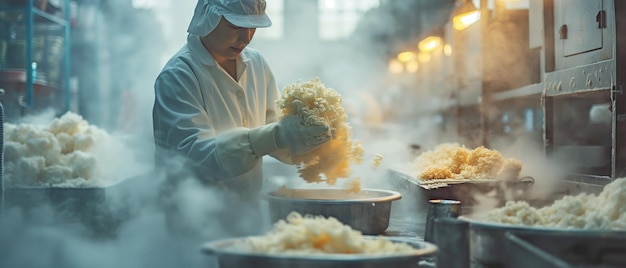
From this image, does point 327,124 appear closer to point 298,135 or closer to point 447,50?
point 298,135

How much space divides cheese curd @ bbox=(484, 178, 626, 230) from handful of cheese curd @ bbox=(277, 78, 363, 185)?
2.48 feet

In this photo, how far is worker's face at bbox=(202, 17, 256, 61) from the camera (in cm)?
300

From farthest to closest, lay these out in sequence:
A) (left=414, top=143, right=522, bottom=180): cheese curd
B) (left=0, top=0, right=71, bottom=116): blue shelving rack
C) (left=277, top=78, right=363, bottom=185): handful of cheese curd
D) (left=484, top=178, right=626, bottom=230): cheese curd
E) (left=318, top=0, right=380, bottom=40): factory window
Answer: (left=318, top=0, right=380, bottom=40): factory window, (left=0, top=0, right=71, bottom=116): blue shelving rack, (left=414, top=143, right=522, bottom=180): cheese curd, (left=277, top=78, right=363, bottom=185): handful of cheese curd, (left=484, top=178, right=626, bottom=230): cheese curd

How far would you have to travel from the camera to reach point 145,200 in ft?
12.8

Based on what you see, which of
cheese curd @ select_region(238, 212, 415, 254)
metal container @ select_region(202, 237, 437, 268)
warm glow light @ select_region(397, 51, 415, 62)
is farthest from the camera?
warm glow light @ select_region(397, 51, 415, 62)

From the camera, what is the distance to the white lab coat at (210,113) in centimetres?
265

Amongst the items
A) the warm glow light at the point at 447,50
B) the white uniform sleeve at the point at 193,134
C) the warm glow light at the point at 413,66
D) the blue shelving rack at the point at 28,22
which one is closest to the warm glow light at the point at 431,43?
the warm glow light at the point at 447,50

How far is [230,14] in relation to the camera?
292 centimetres

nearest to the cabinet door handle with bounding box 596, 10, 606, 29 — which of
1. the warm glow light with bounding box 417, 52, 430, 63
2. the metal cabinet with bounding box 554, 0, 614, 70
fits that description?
the metal cabinet with bounding box 554, 0, 614, 70

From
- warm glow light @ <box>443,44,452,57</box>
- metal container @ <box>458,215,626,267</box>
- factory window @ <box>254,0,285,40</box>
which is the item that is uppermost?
factory window @ <box>254,0,285,40</box>

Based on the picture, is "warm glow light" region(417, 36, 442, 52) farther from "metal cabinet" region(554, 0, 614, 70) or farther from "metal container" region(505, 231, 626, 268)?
"metal container" region(505, 231, 626, 268)

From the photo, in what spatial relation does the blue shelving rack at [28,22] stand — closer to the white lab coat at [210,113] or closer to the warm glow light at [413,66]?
the white lab coat at [210,113]

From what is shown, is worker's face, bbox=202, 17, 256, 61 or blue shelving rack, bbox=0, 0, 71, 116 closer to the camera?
worker's face, bbox=202, 17, 256, 61

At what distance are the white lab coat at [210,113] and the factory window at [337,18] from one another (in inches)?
554
